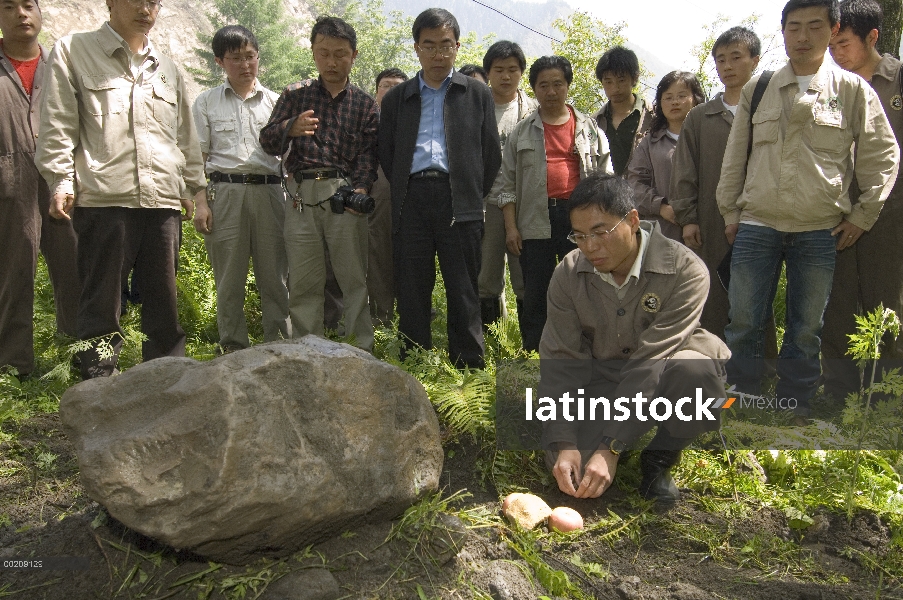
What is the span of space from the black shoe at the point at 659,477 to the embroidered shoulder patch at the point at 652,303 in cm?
65

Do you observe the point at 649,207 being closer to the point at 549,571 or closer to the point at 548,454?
the point at 548,454

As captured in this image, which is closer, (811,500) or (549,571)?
(549,571)

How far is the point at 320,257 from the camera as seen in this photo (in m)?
4.87

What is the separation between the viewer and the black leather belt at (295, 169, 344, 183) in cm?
473

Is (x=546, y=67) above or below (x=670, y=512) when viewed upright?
above

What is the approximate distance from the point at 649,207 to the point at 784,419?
1672mm

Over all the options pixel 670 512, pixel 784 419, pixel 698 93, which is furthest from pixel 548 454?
pixel 698 93

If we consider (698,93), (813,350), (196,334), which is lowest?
(196,334)

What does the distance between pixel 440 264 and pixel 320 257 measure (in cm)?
89

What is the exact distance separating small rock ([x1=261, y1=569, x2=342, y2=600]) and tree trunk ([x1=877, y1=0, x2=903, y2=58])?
5.86 metres

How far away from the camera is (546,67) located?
198 inches

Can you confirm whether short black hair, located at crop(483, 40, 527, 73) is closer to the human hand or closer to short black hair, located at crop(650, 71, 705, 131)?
short black hair, located at crop(650, 71, 705, 131)

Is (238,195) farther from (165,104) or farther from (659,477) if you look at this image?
(659,477)

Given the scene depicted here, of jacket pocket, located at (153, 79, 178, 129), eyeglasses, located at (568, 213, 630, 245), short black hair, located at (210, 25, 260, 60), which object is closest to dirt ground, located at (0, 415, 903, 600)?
eyeglasses, located at (568, 213, 630, 245)
